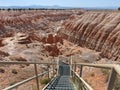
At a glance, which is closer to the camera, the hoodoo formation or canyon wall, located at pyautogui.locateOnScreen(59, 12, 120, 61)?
the hoodoo formation

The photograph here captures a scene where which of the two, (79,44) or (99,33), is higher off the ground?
(99,33)

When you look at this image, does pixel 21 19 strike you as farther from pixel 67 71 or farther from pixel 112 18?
pixel 67 71

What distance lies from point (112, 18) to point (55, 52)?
10510mm

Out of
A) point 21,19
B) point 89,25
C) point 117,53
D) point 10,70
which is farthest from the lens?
point 21,19

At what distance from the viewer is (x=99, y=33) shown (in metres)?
41.5

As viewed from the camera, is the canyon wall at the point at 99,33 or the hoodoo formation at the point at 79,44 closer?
the hoodoo formation at the point at 79,44

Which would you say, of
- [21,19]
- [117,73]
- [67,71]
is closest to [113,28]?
[67,71]

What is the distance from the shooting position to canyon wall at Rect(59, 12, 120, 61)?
118 ft

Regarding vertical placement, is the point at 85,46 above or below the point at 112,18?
below

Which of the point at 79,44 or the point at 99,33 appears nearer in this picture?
the point at 99,33

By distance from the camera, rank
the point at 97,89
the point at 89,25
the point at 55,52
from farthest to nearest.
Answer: the point at 89,25 → the point at 55,52 → the point at 97,89

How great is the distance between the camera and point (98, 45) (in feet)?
132

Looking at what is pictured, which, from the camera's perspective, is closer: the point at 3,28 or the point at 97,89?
the point at 97,89

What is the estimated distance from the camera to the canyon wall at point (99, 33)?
36041 millimetres
